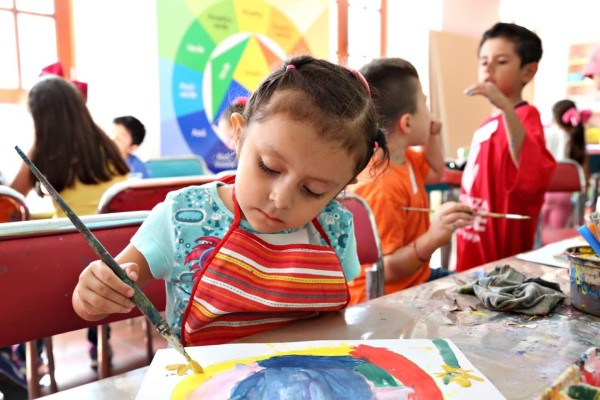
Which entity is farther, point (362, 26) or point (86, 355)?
point (362, 26)

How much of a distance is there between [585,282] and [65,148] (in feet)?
5.62

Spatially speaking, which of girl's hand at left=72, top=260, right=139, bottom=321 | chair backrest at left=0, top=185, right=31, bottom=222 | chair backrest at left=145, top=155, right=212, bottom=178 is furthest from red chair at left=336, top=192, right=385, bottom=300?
→ chair backrest at left=145, top=155, right=212, bottom=178

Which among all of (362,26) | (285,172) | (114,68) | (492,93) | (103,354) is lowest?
(103,354)

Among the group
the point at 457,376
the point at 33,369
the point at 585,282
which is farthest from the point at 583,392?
the point at 33,369

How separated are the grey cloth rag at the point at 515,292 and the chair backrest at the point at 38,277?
60 centimetres

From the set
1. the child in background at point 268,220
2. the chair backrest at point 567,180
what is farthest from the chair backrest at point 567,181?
the child in background at point 268,220

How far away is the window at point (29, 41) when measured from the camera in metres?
2.76

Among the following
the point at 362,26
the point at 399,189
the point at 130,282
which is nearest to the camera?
the point at 130,282

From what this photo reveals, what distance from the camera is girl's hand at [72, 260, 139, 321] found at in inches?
22.4

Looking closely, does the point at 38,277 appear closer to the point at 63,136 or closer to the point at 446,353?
the point at 446,353

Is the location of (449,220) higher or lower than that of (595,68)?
lower

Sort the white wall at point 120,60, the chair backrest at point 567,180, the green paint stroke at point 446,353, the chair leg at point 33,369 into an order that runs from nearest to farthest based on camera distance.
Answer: the green paint stroke at point 446,353, the chair leg at point 33,369, the chair backrest at point 567,180, the white wall at point 120,60

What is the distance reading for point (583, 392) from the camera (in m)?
0.44

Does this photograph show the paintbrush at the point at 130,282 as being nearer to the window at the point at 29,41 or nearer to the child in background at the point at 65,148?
the child in background at the point at 65,148
